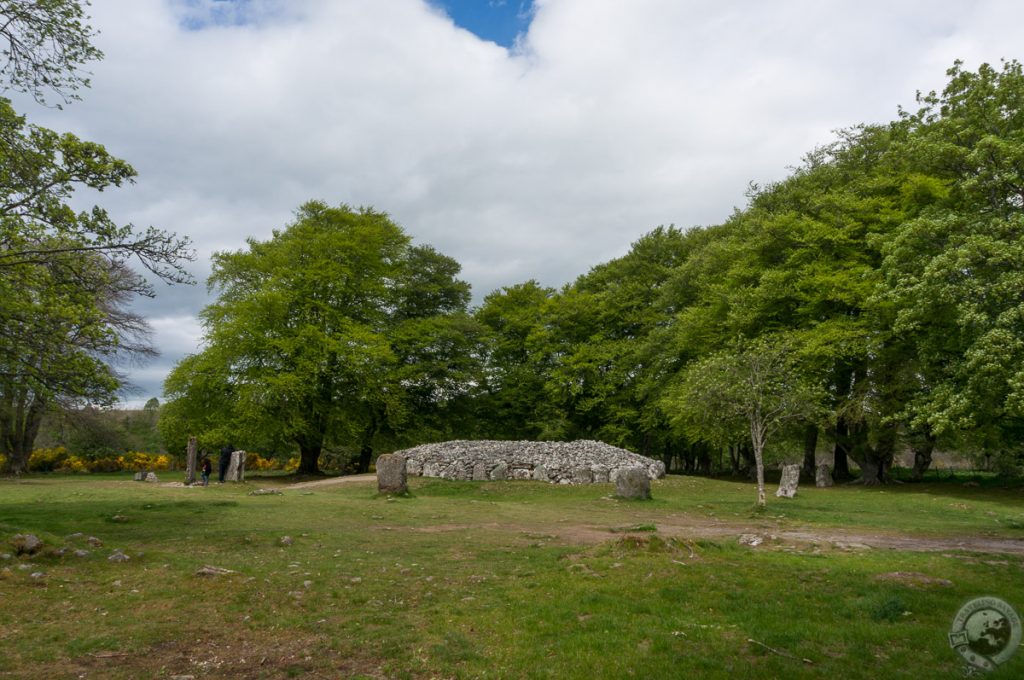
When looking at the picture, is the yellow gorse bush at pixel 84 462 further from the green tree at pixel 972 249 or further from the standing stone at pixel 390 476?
the green tree at pixel 972 249

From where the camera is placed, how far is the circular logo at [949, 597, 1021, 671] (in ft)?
19.9

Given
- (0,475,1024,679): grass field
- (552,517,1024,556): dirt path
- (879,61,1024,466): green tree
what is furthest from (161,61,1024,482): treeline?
(0,475,1024,679): grass field

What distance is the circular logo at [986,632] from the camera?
239 inches

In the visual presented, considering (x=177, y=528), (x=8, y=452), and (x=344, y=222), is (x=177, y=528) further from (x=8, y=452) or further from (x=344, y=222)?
(x=8, y=452)

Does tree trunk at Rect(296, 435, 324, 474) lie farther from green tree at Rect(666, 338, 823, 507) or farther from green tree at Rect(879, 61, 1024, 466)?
green tree at Rect(879, 61, 1024, 466)

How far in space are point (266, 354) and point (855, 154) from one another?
39.7 metres

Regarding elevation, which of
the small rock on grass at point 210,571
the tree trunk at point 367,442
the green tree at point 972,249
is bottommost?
the small rock on grass at point 210,571

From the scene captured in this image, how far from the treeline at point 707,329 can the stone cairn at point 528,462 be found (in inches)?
211

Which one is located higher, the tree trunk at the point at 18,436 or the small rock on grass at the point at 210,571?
the tree trunk at the point at 18,436

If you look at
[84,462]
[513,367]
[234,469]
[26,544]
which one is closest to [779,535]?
[26,544]

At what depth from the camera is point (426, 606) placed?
8719 millimetres

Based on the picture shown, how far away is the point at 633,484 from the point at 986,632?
59.6 feet

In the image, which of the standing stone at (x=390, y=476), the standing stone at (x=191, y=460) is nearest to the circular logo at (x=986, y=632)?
the standing stone at (x=390, y=476)

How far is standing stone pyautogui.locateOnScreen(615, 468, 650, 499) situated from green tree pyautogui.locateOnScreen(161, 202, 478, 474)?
1960 centimetres
